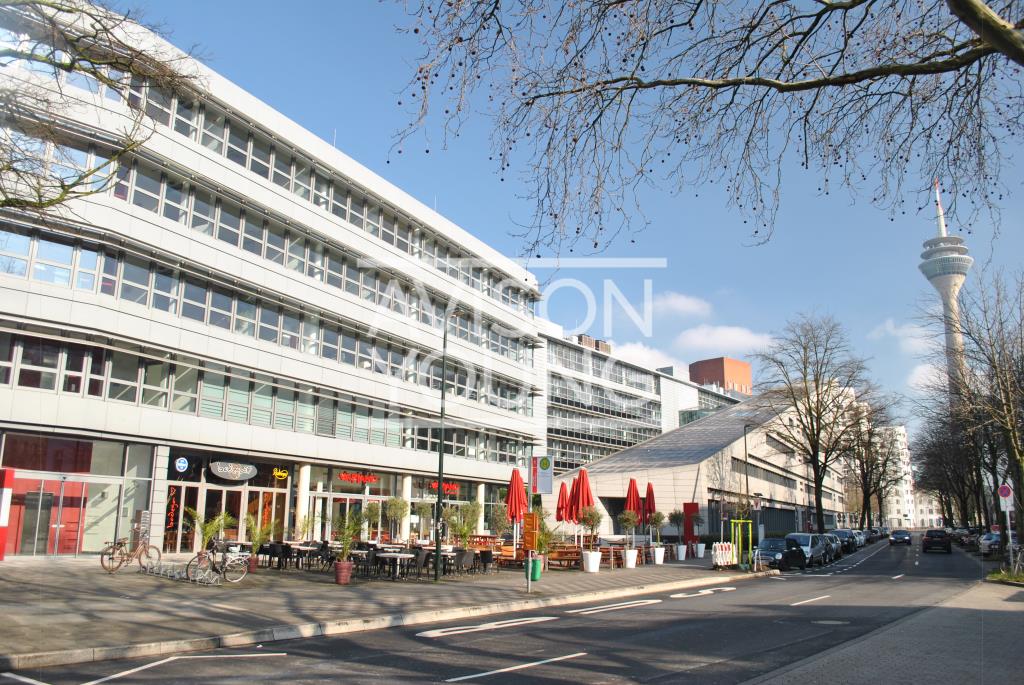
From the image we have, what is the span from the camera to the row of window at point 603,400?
7975 centimetres

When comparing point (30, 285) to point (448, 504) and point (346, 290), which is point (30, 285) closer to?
point (346, 290)

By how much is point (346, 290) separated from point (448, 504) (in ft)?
48.1

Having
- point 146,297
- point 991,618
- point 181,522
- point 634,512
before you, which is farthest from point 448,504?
point 991,618

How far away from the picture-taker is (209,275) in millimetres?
29469

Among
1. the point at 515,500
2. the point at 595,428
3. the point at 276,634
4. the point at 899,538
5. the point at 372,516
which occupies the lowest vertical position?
the point at 899,538

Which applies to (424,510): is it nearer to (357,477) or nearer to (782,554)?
(357,477)

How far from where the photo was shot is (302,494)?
34.1m

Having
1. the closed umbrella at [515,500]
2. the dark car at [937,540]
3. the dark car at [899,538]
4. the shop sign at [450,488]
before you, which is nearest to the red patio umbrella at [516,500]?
the closed umbrella at [515,500]

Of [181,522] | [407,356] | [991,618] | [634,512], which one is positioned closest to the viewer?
[991,618]

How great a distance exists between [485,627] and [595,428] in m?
72.4

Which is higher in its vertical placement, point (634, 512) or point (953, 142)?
point (953, 142)

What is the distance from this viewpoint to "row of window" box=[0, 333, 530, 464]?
24.2m

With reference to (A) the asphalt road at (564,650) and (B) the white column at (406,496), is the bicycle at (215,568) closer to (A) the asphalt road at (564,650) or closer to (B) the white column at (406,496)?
(A) the asphalt road at (564,650)

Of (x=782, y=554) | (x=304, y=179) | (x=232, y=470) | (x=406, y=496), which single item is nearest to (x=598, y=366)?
Result: (x=406, y=496)
